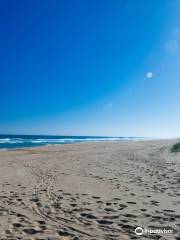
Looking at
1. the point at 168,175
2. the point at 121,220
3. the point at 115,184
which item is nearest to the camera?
the point at 121,220

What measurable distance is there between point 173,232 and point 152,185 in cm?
431

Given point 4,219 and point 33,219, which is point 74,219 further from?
point 4,219

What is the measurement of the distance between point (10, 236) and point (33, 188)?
430 centimetres

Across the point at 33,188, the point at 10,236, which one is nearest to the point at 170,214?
the point at 10,236

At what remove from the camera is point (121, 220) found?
17.6 ft

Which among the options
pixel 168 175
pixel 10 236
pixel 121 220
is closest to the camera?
pixel 10 236

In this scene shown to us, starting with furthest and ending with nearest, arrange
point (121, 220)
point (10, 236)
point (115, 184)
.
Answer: point (115, 184) → point (121, 220) → point (10, 236)

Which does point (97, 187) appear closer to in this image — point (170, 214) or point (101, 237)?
point (170, 214)

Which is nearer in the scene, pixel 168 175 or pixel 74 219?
pixel 74 219

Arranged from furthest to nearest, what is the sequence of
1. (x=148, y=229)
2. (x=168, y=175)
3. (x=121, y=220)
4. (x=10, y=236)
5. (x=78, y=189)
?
(x=168, y=175), (x=78, y=189), (x=121, y=220), (x=148, y=229), (x=10, y=236)

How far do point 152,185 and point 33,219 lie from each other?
515 cm

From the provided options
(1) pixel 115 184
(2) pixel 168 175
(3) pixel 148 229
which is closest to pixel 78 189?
(1) pixel 115 184

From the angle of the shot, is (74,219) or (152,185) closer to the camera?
(74,219)

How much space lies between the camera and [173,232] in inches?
184
